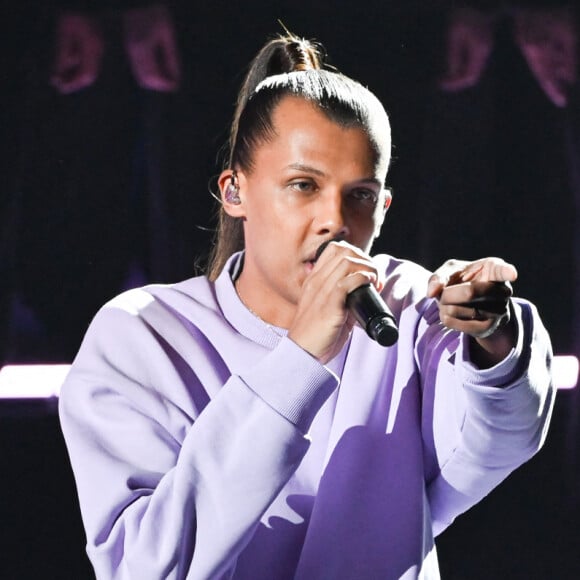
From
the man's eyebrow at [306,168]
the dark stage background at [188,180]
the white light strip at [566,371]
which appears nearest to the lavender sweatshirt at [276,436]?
the man's eyebrow at [306,168]

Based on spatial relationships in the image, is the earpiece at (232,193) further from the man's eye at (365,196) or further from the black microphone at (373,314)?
the black microphone at (373,314)

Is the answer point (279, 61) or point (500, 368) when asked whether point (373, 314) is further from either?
point (279, 61)

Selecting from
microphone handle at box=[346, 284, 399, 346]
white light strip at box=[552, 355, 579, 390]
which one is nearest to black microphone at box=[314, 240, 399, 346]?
microphone handle at box=[346, 284, 399, 346]

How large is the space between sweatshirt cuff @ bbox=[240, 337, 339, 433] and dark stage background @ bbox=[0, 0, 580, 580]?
1113 mm

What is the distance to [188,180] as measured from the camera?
6.90 feet

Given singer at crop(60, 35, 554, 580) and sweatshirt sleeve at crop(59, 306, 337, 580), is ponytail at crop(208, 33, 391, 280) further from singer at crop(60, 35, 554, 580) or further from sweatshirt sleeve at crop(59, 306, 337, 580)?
sweatshirt sleeve at crop(59, 306, 337, 580)

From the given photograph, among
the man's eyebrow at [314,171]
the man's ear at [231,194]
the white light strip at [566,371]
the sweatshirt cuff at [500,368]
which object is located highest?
the man's eyebrow at [314,171]

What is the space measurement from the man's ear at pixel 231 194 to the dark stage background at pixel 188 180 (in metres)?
0.70

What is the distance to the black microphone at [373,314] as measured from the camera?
939 mm

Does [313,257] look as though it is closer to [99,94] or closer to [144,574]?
[144,574]

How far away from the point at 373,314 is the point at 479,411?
22 cm

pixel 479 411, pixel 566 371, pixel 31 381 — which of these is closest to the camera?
pixel 479 411

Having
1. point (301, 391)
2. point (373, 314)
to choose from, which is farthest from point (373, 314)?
point (301, 391)

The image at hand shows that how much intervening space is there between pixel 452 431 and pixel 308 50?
2.13 feet
